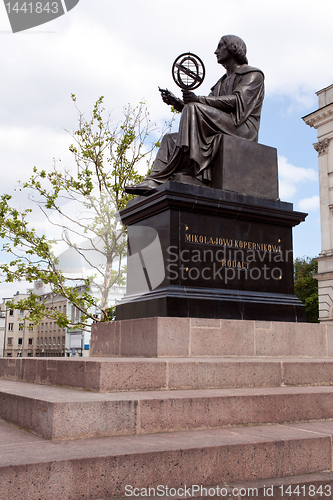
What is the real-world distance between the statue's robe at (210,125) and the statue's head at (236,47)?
5.2 inches

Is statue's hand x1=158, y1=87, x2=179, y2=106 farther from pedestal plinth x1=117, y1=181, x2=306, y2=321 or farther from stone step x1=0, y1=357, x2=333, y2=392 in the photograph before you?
stone step x1=0, y1=357, x2=333, y2=392

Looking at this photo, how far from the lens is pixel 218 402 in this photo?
13.4 feet

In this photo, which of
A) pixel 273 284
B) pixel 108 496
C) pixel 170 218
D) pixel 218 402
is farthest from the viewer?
pixel 273 284

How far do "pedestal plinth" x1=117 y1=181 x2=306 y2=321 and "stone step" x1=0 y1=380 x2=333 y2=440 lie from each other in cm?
214

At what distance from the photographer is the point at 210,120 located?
7.46 m

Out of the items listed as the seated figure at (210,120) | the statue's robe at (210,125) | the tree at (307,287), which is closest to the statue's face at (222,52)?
the seated figure at (210,120)

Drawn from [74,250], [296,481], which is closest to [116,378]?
[296,481]

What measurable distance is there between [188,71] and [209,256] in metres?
2.94

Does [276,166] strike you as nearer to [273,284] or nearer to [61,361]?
[273,284]

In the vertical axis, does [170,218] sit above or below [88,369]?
above

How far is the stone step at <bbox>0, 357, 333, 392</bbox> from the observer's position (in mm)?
4426

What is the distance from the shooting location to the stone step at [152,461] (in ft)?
9.21

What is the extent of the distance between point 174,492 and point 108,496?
1.35 feet

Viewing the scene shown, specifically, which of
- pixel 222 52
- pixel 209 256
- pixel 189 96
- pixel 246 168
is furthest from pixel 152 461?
pixel 222 52
